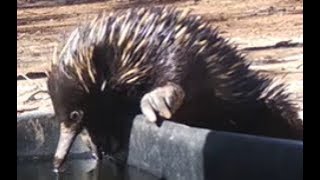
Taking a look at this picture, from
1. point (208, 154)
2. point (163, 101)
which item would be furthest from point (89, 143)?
point (208, 154)

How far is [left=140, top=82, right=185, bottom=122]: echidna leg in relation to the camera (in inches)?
172

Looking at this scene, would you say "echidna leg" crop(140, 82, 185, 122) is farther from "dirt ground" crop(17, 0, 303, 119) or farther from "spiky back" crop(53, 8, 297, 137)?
"dirt ground" crop(17, 0, 303, 119)

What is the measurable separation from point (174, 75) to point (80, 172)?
791mm

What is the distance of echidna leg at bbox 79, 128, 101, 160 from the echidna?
172mm

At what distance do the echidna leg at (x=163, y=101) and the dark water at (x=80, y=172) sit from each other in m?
0.36

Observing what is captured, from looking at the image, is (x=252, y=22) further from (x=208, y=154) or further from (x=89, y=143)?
(x=89, y=143)

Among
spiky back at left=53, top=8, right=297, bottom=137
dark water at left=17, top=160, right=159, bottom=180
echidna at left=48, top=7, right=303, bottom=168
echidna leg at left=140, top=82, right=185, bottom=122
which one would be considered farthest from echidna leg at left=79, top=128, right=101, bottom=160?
echidna leg at left=140, top=82, right=185, bottom=122

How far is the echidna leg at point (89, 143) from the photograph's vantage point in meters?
4.82

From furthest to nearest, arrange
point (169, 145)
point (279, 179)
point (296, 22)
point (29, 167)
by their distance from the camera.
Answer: point (29, 167) → point (296, 22) → point (169, 145) → point (279, 179)

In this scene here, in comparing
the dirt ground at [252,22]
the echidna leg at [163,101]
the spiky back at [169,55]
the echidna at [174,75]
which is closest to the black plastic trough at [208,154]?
the echidna leg at [163,101]
